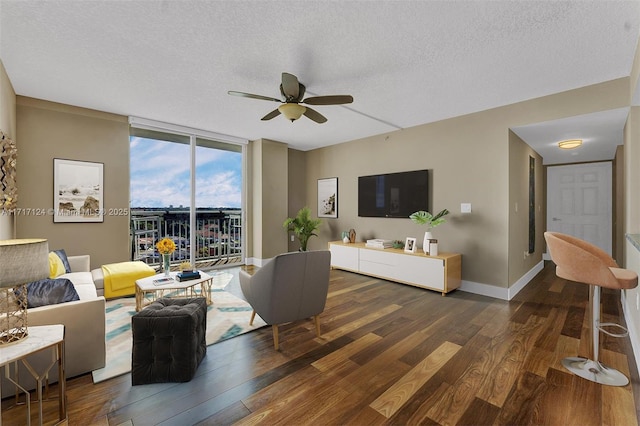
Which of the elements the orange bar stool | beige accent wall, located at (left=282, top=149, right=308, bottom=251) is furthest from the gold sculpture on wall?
the orange bar stool

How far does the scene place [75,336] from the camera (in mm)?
1929

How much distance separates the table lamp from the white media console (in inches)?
155

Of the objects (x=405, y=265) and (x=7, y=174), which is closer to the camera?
(x=7, y=174)

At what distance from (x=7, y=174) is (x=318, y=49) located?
352cm

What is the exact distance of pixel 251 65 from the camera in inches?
107

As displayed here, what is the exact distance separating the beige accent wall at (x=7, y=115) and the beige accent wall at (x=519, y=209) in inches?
230

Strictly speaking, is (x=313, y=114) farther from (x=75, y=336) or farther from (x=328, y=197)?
(x=328, y=197)

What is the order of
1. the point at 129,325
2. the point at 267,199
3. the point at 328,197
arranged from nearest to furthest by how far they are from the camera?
1. the point at 129,325
2. the point at 267,199
3. the point at 328,197

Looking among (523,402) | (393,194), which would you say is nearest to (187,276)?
(523,402)

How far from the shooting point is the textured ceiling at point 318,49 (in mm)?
1956

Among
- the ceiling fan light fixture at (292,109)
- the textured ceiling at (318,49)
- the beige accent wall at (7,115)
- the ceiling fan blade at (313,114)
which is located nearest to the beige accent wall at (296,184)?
the textured ceiling at (318,49)

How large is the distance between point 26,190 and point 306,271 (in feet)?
13.1

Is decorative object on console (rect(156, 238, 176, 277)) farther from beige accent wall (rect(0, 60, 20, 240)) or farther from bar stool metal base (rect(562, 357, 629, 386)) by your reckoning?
bar stool metal base (rect(562, 357, 629, 386))

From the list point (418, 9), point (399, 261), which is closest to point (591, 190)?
point (399, 261)
